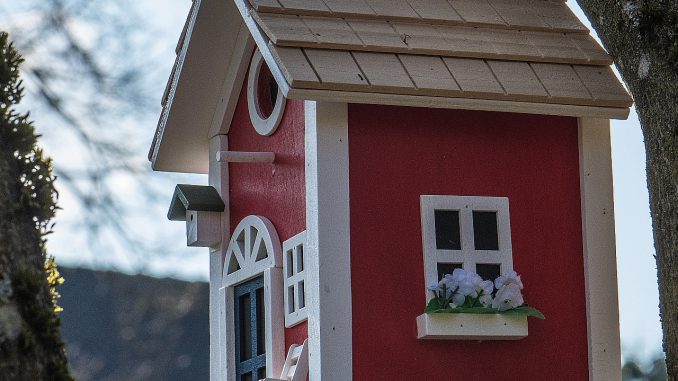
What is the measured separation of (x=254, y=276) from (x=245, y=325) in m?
0.34

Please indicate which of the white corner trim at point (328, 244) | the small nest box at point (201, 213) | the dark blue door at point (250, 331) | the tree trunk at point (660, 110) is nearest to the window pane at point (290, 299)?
the white corner trim at point (328, 244)

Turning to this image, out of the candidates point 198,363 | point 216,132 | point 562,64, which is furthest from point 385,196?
point 198,363

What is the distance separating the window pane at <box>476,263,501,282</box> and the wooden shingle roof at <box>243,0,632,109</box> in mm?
710

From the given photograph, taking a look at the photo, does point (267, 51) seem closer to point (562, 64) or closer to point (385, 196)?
point (385, 196)

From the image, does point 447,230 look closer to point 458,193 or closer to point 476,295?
point 458,193

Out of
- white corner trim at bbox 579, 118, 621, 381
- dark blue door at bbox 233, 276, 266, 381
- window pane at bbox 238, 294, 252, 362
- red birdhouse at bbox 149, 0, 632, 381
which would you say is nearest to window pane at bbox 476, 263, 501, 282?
red birdhouse at bbox 149, 0, 632, 381

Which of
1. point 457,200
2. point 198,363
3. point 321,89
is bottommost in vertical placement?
point 198,363

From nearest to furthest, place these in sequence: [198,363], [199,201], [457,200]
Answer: [457,200]
[199,201]
[198,363]

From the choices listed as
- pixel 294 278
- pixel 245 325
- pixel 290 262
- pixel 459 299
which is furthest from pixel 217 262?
pixel 459 299

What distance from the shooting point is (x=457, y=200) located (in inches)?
226

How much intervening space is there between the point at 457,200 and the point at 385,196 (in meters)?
0.33

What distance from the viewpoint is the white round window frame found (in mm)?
6180

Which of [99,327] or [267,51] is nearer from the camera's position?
[267,51]

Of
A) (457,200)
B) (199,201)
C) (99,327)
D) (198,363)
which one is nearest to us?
(457,200)
